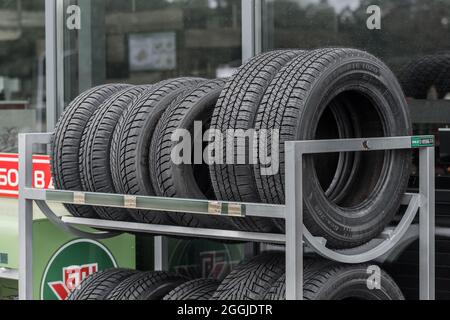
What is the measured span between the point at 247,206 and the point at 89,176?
114 cm

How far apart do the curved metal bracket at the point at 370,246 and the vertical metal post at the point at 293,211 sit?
0.30 feet

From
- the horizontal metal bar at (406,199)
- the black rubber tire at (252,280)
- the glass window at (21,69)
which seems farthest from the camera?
the glass window at (21,69)

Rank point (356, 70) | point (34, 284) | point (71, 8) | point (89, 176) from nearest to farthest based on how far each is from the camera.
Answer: point (356, 70) < point (89, 176) < point (34, 284) < point (71, 8)

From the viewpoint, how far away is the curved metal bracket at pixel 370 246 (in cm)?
421

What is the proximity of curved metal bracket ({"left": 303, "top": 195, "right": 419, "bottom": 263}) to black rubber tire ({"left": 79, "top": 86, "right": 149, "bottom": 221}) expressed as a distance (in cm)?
118

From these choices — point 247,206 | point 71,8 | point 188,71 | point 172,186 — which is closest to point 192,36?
point 188,71

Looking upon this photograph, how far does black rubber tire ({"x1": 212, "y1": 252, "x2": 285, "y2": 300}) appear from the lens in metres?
4.55

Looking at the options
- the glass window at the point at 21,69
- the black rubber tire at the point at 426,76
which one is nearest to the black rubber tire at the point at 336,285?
the black rubber tire at the point at 426,76

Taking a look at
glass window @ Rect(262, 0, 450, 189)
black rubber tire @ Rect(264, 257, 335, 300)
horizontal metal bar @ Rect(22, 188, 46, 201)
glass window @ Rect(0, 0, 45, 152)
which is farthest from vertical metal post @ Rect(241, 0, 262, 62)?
glass window @ Rect(0, 0, 45, 152)

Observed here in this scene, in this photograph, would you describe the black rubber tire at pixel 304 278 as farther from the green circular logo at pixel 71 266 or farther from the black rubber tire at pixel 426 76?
the green circular logo at pixel 71 266

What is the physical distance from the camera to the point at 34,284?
5449mm

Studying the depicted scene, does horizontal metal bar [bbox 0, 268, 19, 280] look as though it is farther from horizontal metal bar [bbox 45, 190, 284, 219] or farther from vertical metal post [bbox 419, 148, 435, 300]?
vertical metal post [bbox 419, 148, 435, 300]

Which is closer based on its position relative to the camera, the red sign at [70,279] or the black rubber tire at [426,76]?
the black rubber tire at [426,76]
